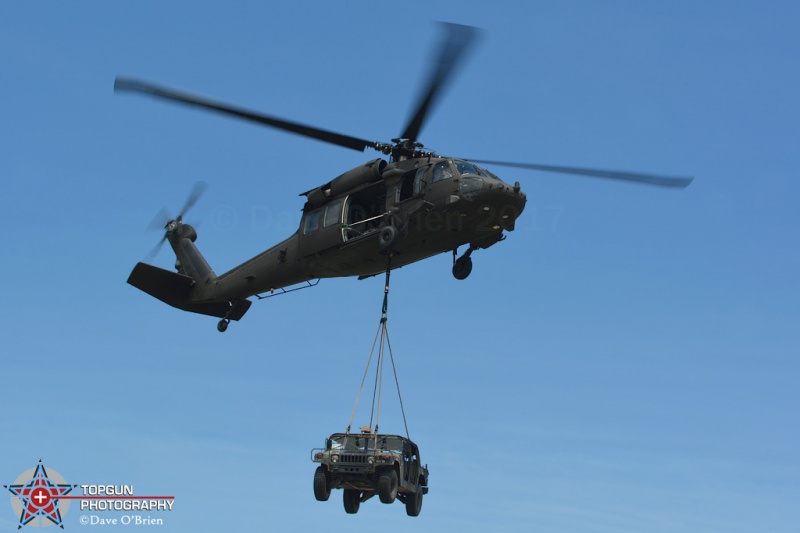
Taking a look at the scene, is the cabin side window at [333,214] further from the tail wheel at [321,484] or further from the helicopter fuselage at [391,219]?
the tail wheel at [321,484]

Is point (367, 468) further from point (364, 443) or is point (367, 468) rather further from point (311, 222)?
point (311, 222)

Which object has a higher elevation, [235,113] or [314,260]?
[235,113]

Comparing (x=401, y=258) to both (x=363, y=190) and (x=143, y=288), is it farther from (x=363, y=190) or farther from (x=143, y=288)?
(x=143, y=288)

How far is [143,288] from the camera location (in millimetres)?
33625

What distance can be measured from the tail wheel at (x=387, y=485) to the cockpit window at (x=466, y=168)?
774 centimetres

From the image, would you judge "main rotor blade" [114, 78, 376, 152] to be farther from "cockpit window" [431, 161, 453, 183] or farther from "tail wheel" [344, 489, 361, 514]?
"tail wheel" [344, 489, 361, 514]

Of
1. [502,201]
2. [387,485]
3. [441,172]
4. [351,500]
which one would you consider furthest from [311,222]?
[387,485]

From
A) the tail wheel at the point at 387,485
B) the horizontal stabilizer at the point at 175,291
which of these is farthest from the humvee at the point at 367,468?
the horizontal stabilizer at the point at 175,291

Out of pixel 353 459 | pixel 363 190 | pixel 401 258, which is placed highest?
pixel 363 190

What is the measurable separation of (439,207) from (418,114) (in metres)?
2.47

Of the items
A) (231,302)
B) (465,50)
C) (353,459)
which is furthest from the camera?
(231,302)

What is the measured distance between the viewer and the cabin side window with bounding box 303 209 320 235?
28.8 metres

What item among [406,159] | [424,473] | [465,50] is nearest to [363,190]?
[406,159]

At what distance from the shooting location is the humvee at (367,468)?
898 inches
